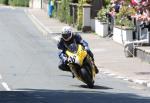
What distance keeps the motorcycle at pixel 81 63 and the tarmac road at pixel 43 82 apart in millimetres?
298

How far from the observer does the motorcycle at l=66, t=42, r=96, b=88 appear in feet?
59.5

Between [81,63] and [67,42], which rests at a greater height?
[67,42]

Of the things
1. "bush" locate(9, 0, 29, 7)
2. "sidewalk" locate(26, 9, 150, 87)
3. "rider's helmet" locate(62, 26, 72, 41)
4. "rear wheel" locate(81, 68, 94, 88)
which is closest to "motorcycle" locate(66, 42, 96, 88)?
"rear wheel" locate(81, 68, 94, 88)

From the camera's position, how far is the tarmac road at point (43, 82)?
585 inches

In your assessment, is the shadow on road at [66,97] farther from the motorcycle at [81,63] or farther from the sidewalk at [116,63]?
the sidewalk at [116,63]

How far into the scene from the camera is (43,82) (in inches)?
773

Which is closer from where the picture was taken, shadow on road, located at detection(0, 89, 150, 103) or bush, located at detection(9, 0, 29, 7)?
shadow on road, located at detection(0, 89, 150, 103)

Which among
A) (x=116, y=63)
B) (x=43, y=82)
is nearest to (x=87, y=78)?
(x=43, y=82)

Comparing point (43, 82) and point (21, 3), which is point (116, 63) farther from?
point (21, 3)

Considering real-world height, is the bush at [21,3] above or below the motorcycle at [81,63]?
below

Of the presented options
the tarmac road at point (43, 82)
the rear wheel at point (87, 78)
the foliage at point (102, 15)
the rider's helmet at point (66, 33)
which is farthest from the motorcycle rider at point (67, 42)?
the foliage at point (102, 15)

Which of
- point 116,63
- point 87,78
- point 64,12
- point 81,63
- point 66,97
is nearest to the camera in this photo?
point 66,97

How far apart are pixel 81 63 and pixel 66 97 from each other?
323 centimetres

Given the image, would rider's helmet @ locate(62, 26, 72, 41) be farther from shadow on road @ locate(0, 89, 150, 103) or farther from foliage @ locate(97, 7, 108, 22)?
foliage @ locate(97, 7, 108, 22)
